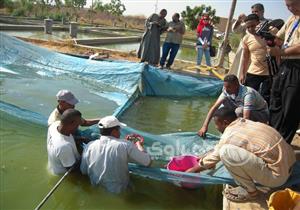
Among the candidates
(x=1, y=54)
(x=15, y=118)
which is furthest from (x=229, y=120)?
(x=1, y=54)

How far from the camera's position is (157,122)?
19.4 feet

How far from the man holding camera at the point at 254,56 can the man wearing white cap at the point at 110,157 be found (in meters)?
2.23

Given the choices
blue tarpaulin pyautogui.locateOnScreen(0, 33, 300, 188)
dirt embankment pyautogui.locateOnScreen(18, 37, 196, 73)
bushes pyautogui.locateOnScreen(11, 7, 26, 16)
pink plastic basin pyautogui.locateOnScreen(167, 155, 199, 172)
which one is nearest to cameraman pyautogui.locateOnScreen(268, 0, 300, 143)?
pink plastic basin pyautogui.locateOnScreen(167, 155, 199, 172)

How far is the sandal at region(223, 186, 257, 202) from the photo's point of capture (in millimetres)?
3012

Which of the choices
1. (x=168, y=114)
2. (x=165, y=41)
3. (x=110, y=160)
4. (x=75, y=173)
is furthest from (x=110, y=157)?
(x=165, y=41)

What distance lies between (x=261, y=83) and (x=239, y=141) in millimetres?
2166

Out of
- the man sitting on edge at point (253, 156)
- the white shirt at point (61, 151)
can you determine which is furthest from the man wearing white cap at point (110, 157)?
the man sitting on edge at point (253, 156)

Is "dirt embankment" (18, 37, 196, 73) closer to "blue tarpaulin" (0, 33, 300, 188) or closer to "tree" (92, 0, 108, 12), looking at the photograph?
"blue tarpaulin" (0, 33, 300, 188)

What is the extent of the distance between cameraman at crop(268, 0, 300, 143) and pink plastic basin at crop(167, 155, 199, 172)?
920 millimetres

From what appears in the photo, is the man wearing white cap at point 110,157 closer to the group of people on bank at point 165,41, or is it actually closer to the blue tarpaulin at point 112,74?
the blue tarpaulin at point 112,74

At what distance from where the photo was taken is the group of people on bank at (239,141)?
2.86 m

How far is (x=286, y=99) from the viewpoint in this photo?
3479mm

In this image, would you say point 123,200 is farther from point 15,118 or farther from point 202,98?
point 202,98

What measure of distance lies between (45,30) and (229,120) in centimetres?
1682
